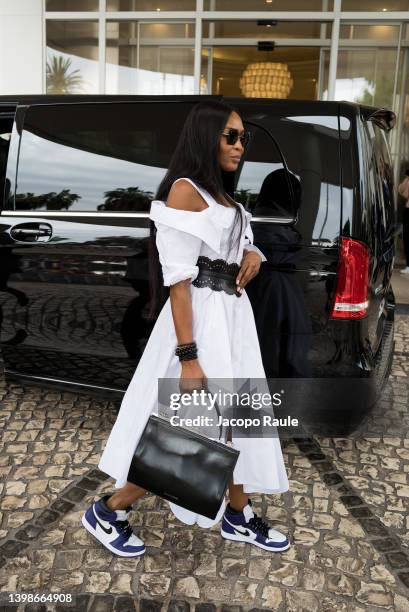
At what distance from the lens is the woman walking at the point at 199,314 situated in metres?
2.00

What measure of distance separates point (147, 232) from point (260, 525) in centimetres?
144

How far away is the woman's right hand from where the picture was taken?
2.03 m

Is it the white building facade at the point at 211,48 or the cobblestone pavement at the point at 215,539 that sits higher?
the white building facade at the point at 211,48

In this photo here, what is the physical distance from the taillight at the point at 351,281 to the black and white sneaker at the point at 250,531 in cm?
94

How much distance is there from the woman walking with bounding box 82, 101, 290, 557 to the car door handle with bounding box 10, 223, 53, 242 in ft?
3.74

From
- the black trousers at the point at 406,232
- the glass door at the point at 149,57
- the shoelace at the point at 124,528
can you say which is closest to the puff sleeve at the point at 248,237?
the shoelace at the point at 124,528

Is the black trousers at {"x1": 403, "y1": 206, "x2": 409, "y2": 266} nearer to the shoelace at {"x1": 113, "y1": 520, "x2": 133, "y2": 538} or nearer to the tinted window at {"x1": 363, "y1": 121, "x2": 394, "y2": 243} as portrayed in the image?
the tinted window at {"x1": 363, "y1": 121, "x2": 394, "y2": 243}

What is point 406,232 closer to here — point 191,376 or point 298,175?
point 298,175

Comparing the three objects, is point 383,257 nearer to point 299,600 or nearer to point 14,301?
point 299,600

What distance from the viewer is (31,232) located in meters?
3.23

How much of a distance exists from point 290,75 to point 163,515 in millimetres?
7729

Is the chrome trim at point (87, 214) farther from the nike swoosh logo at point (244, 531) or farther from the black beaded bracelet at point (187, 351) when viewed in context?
the nike swoosh logo at point (244, 531)

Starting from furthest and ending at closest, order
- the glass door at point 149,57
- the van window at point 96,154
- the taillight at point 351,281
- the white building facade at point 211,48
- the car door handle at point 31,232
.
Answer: the glass door at point 149,57
the white building facade at point 211,48
the car door handle at point 31,232
the van window at point 96,154
the taillight at point 351,281

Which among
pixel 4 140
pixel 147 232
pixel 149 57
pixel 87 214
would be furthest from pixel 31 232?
pixel 149 57
